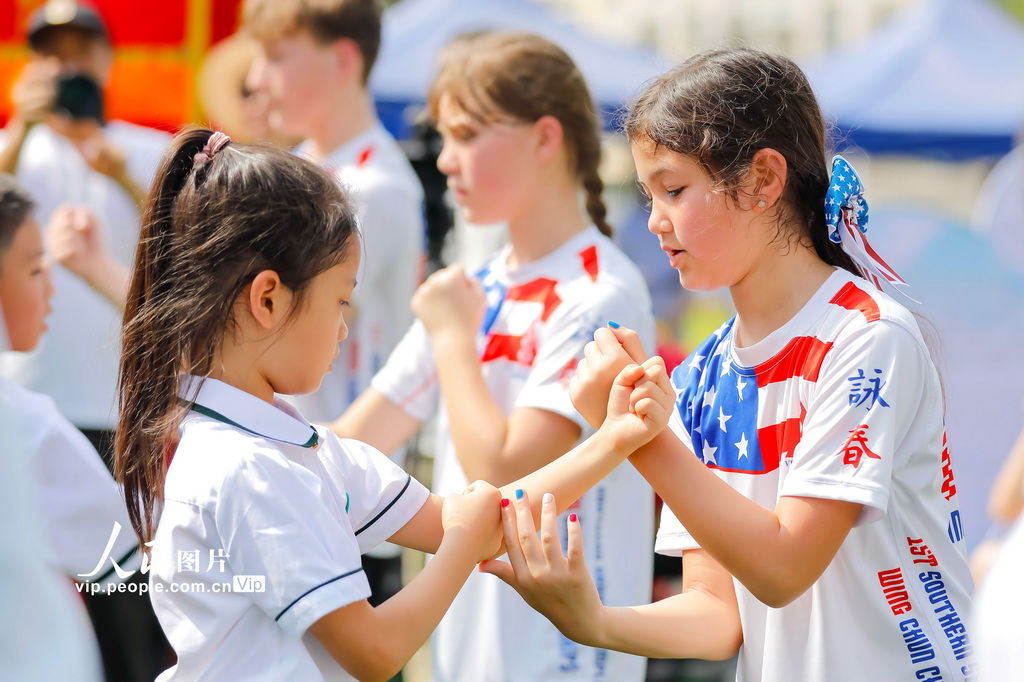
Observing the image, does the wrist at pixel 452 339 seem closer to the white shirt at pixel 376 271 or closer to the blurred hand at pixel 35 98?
the white shirt at pixel 376 271

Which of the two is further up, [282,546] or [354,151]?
[282,546]

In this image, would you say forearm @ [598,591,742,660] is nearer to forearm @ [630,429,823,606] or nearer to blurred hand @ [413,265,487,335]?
forearm @ [630,429,823,606]

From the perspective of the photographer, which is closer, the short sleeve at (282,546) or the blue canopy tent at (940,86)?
the short sleeve at (282,546)

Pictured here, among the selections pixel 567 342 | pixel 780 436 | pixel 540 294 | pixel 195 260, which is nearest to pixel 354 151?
pixel 540 294

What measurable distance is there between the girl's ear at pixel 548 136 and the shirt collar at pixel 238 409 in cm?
131

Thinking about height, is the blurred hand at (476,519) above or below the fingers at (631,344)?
below

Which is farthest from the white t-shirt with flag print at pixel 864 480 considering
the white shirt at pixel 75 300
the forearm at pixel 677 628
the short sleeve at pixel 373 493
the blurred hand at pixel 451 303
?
the white shirt at pixel 75 300

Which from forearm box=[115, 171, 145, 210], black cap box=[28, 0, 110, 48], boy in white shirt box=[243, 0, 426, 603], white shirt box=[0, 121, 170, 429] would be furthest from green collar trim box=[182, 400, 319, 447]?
black cap box=[28, 0, 110, 48]

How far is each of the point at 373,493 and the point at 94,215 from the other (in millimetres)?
2318

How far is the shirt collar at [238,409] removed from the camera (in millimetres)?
1721

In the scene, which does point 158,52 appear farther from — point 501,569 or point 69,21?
point 501,569

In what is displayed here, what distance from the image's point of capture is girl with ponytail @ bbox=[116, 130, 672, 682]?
5.25ft

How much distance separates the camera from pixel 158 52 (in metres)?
7.08

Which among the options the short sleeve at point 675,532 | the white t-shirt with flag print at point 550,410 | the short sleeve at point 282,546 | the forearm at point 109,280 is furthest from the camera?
the forearm at point 109,280
